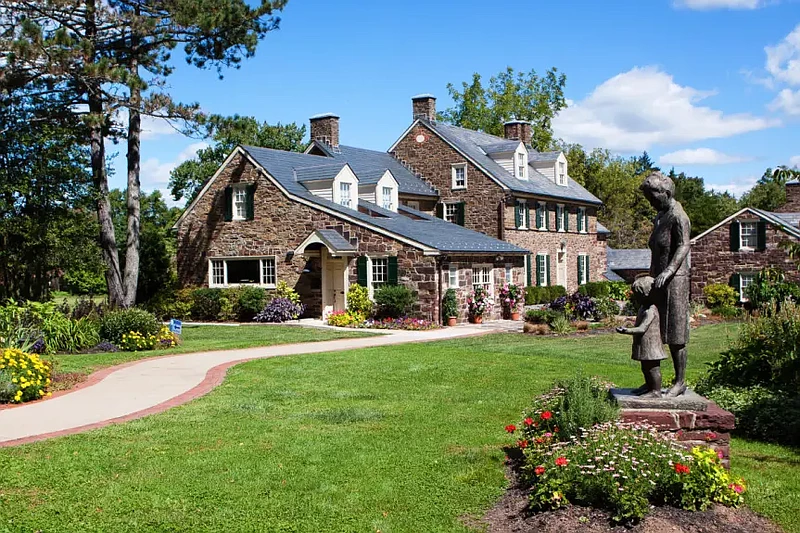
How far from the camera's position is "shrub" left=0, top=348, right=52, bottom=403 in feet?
35.2

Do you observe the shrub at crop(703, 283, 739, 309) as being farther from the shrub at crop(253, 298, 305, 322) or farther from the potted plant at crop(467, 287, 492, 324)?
the shrub at crop(253, 298, 305, 322)

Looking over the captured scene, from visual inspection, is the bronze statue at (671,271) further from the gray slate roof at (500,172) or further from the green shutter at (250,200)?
the gray slate roof at (500,172)

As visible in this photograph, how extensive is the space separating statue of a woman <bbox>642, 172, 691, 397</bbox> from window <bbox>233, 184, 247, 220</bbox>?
23136 millimetres

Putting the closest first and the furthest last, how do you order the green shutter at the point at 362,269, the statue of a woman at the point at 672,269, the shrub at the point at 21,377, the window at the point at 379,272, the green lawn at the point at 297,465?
the green lawn at the point at 297,465 → the statue of a woman at the point at 672,269 → the shrub at the point at 21,377 → the window at the point at 379,272 → the green shutter at the point at 362,269

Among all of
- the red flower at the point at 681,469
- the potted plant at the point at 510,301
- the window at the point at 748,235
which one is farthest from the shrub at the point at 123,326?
the window at the point at 748,235

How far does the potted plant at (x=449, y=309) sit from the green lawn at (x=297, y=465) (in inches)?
468

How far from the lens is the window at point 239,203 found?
A: 2864 centimetres

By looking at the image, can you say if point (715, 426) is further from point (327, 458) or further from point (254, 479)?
point (254, 479)

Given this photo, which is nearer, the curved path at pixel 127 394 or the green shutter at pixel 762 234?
the curved path at pixel 127 394

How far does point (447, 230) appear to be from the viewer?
29.0 meters

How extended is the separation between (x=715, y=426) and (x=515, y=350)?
10.5m

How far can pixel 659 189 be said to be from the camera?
272 inches

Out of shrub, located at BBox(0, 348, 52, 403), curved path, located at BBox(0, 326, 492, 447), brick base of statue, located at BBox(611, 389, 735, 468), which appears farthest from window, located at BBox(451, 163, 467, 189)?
brick base of statue, located at BBox(611, 389, 735, 468)

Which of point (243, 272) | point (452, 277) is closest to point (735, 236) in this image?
point (452, 277)
